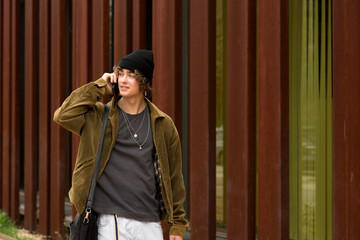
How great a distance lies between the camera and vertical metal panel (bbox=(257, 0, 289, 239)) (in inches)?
174

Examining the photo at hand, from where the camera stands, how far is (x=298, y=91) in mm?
5672

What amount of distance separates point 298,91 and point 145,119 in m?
2.82

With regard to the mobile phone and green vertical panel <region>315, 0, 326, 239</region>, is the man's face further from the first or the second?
green vertical panel <region>315, 0, 326, 239</region>

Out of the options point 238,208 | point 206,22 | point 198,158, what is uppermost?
point 206,22

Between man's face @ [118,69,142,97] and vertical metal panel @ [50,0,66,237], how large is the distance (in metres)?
3.97

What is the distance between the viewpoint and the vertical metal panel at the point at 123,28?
6.04 meters

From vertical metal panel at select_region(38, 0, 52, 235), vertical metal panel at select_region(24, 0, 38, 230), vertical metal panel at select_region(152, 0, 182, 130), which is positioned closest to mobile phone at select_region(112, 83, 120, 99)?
vertical metal panel at select_region(152, 0, 182, 130)

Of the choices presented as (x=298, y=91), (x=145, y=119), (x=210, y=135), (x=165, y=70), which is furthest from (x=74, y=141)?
(x=145, y=119)

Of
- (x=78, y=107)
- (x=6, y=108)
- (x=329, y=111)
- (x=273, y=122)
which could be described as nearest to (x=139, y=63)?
(x=78, y=107)

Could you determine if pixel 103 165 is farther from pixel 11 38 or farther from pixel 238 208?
pixel 11 38

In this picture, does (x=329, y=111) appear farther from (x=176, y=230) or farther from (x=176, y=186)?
(x=176, y=230)

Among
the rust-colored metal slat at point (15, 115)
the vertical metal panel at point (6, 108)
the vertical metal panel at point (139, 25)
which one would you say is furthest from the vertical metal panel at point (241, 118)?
the vertical metal panel at point (6, 108)

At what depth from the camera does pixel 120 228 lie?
307 cm

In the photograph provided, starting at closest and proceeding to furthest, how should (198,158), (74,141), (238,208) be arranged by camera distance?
(238,208) → (198,158) → (74,141)
